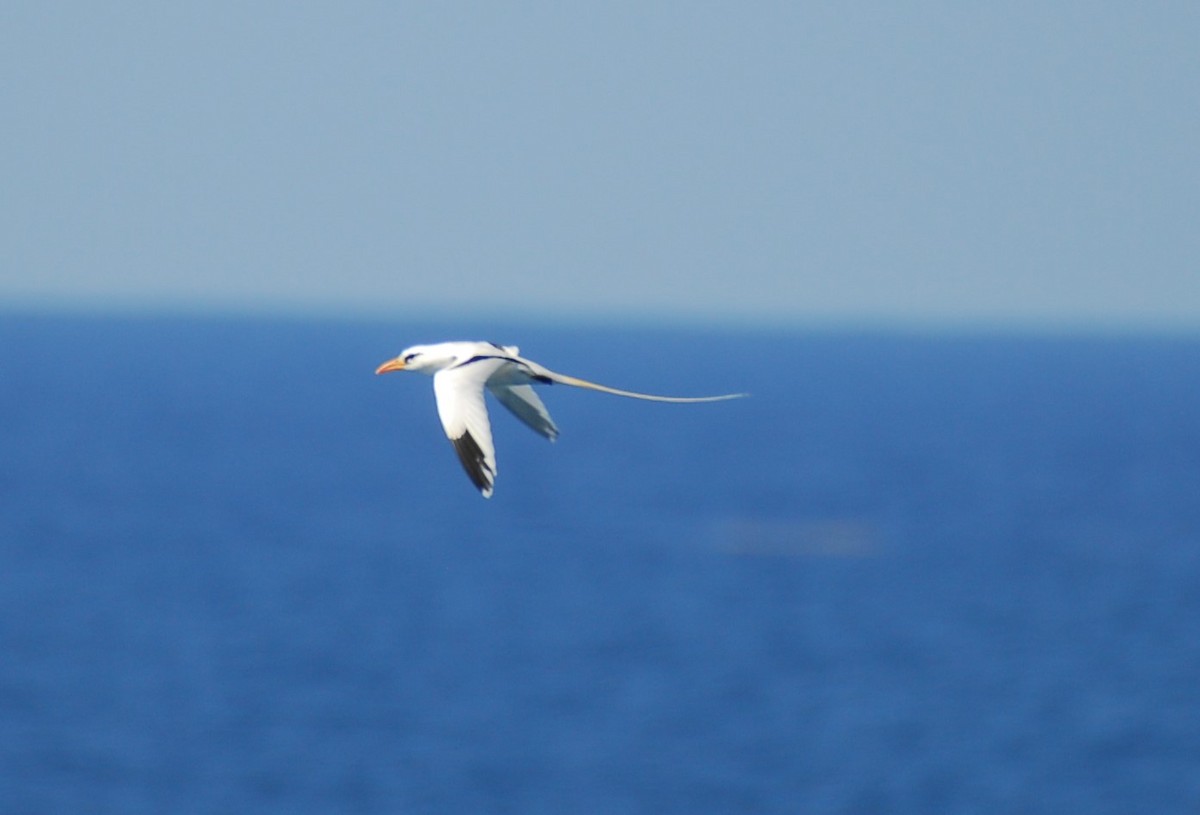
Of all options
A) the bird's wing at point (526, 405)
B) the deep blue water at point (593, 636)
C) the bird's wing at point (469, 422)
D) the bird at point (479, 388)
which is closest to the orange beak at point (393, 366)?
the bird at point (479, 388)

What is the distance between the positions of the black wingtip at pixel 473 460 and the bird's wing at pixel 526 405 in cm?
169

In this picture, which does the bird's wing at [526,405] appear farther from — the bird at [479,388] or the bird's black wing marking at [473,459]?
the bird's black wing marking at [473,459]

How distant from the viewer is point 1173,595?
67.2 metres

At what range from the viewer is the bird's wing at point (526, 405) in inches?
517

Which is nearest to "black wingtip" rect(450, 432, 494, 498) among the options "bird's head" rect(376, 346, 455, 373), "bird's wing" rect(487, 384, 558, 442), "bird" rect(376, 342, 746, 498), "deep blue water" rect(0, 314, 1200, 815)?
"bird" rect(376, 342, 746, 498)

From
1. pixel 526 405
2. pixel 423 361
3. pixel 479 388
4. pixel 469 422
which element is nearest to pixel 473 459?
pixel 469 422

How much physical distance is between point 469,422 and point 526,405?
1779 millimetres

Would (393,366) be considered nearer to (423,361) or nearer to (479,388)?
(423,361)

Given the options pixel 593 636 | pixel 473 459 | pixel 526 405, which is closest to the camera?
pixel 473 459

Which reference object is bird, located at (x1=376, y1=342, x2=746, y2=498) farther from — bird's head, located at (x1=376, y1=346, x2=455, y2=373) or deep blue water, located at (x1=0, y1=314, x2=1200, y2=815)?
deep blue water, located at (x1=0, y1=314, x2=1200, y2=815)

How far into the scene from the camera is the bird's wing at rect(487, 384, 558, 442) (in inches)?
517

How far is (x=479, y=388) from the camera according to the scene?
38.5ft

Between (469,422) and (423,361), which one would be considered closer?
(469,422)

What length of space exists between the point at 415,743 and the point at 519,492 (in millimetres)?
60977
